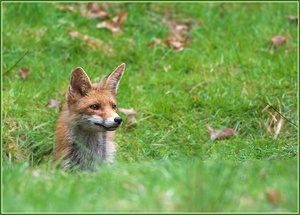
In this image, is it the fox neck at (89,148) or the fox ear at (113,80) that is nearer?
the fox neck at (89,148)

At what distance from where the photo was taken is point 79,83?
310 inches

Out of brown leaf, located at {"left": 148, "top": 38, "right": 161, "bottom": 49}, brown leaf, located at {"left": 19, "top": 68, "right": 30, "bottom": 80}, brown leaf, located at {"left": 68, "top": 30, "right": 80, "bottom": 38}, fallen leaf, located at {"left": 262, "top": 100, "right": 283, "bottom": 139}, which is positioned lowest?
fallen leaf, located at {"left": 262, "top": 100, "right": 283, "bottom": 139}

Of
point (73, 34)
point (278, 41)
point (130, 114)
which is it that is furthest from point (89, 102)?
point (278, 41)

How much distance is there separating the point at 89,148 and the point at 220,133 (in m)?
1.85

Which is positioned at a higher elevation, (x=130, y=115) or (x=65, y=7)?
(x=65, y=7)

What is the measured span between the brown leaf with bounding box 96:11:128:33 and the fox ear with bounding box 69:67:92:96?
3.20 metres

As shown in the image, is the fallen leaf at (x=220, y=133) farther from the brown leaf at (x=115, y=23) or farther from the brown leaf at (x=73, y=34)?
the brown leaf at (x=115, y=23)

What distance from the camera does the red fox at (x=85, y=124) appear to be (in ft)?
25.0

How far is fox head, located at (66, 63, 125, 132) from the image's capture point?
7.63 m

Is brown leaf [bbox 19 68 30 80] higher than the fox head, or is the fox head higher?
the fox head

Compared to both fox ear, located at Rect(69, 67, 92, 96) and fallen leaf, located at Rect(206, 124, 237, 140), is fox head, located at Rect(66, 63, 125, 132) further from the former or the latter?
fallen leaf, located at Rect(206, 124, 237, 140)

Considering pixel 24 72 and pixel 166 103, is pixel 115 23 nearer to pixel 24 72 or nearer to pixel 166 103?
pixel 24 72

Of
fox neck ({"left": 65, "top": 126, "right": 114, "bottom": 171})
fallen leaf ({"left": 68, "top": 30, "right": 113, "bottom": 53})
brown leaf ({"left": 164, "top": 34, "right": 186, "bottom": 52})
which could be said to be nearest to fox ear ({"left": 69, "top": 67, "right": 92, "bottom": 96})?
fox neck ({"left": 65, "top": 126, "right": 114, "bottom": 171})

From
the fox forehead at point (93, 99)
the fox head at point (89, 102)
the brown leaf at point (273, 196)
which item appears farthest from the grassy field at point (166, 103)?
the fox forehead at point (93, 99)
